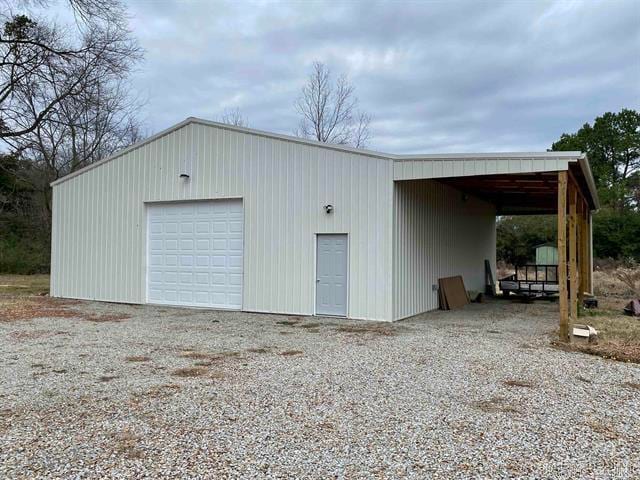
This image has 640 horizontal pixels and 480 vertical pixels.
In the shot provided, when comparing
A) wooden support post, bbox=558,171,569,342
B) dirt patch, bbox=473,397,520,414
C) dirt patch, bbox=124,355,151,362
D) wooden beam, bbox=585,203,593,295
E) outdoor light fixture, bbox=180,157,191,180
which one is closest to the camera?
dirt patch, bbox=473,397,520,414

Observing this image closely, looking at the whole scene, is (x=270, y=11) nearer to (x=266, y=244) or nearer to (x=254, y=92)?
(x=266, y=244)

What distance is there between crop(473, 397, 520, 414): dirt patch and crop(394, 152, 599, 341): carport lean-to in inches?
133

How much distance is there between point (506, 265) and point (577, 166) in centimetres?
1810

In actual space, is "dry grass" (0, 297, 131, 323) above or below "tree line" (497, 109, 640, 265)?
below

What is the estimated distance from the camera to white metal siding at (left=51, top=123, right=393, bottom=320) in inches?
364

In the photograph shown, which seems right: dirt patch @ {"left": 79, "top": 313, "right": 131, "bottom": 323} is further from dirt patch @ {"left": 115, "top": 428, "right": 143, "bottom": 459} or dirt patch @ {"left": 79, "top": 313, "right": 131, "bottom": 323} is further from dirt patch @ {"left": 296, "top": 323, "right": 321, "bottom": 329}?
dirt patch @ {"left": 115, "top": 428, "right": 143, "bottom": 459}

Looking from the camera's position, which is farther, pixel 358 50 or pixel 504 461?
pixel 358 50

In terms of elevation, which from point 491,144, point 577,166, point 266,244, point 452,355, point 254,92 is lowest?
point 452,355

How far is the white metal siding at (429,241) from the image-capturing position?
9.37 metres

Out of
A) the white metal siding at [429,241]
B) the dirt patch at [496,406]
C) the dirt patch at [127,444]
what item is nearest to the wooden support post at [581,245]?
the white metal siding at [429,241]

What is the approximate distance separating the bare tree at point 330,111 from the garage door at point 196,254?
16.9 metres

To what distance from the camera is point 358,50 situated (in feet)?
53.0

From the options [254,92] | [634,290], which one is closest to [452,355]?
[634,290]

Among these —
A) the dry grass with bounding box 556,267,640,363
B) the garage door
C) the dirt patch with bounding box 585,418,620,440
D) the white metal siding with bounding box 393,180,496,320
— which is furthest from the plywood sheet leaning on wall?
the dirt patch with bounding box 585,418,620,440
